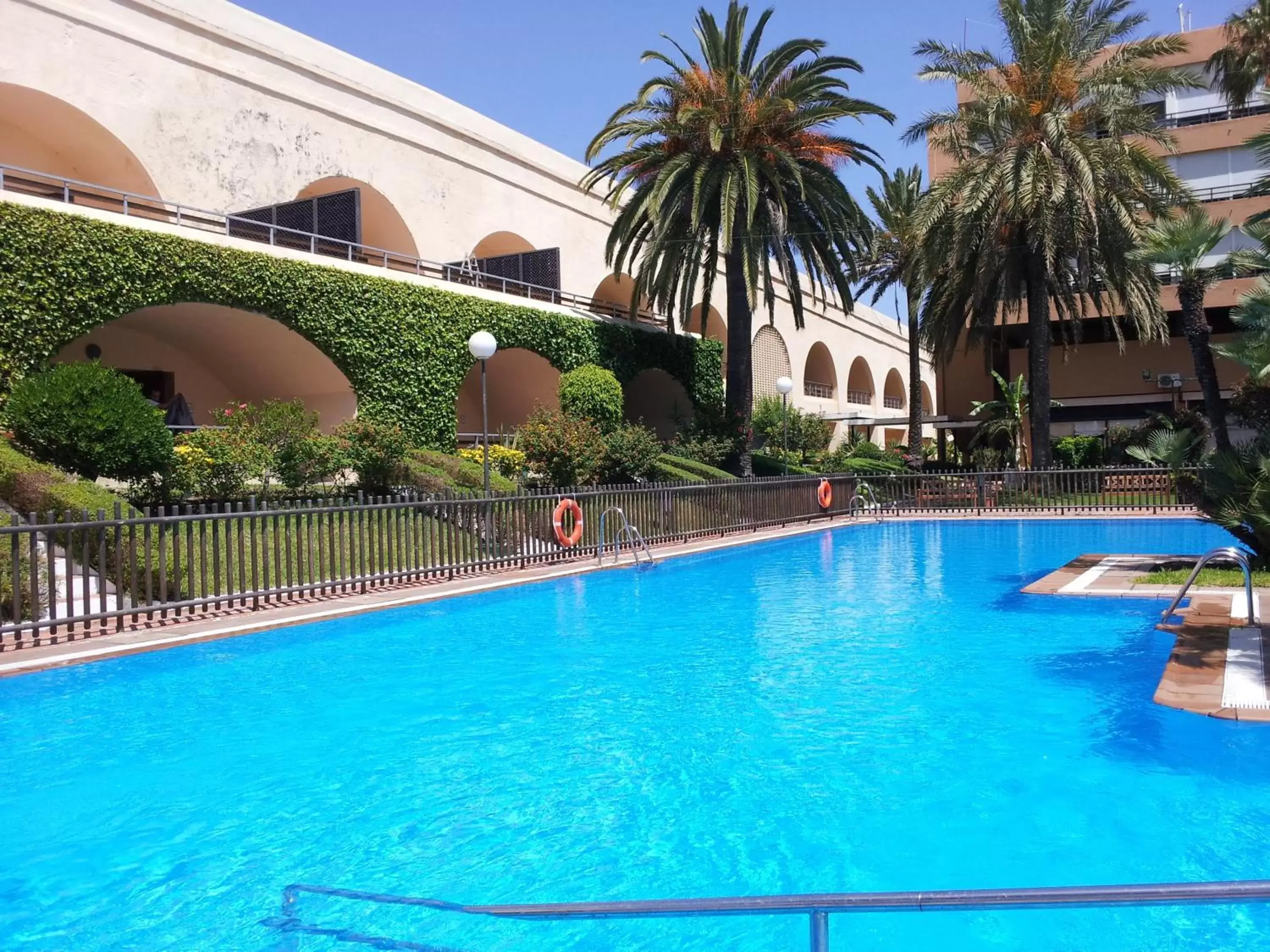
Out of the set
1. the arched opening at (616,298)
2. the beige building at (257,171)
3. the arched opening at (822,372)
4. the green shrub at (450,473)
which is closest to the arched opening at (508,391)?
the beige building at (257,171)

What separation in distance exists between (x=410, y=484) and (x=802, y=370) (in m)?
30.0

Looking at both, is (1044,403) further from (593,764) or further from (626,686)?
(593,764)

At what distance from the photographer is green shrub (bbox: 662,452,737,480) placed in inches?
1056

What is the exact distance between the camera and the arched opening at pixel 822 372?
166ft

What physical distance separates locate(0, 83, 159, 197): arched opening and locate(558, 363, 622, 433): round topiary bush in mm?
11126

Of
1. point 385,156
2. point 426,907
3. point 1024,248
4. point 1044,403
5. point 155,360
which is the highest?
point 385,156

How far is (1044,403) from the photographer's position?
26250 mm

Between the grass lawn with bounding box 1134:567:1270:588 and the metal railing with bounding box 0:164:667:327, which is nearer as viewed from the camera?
the grass lawn with bounding box 1134:567:1270:588

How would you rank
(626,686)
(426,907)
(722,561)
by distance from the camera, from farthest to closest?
(722,561), (626,686), (426,907)

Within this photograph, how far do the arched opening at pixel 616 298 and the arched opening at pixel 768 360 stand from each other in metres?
7.24

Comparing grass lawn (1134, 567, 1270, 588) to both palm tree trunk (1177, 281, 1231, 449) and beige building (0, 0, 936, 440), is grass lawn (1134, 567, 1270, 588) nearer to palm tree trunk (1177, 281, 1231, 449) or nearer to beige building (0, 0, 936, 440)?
palm tree trunk (1177, 281, 1231, 449)

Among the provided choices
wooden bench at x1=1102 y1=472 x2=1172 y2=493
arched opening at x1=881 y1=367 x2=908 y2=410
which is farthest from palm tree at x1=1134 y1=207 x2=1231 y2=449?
arched opening at x1=881 y1=367 x2=908 y2=410

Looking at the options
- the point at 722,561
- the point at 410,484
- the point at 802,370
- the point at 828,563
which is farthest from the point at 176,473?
the point at 802,370

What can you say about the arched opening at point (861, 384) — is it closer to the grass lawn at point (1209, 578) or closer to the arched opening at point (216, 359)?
the arched opening at point (216, 359)
